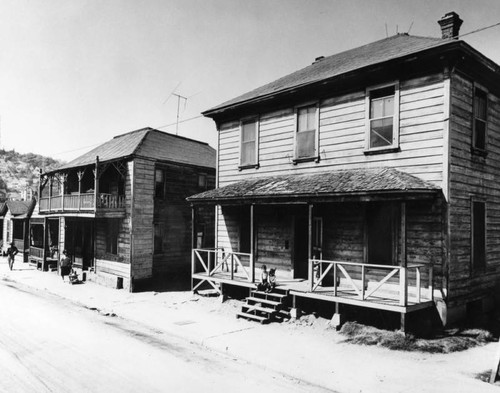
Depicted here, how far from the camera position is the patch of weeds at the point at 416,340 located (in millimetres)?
9641

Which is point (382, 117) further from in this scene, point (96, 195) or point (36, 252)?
point (36, 252)

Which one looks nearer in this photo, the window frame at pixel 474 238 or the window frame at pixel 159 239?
the window frame at pixel 474 238

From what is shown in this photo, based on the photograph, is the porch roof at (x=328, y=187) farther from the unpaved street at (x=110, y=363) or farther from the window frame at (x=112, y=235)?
the window frame at (x=112, y=235)

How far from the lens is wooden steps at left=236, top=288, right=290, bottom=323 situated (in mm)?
12555

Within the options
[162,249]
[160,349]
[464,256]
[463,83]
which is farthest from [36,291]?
[463,83]

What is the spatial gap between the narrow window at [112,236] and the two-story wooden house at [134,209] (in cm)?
5

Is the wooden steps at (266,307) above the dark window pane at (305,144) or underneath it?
underneath

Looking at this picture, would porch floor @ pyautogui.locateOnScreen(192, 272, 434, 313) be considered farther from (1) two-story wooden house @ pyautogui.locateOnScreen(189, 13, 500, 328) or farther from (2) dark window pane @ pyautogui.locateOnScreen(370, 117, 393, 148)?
(2) dark window pane @ pyautogui.locateOnScreen(370, 117, 393, 148)

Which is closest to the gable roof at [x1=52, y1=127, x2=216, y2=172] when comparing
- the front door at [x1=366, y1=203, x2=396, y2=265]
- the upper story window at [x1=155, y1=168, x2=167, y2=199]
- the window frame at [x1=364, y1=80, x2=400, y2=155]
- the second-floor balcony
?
the upper story window at [x1=155, y1=168, x2=167, y2=199]

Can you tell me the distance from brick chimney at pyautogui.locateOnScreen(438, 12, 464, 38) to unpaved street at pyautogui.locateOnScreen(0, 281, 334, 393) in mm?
11423

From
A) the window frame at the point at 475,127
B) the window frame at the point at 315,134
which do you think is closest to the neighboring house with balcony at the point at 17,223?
the window frame at the point at 315,134

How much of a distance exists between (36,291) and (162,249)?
20.5 feet

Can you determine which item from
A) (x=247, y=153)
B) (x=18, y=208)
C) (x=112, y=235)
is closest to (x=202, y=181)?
(x=112, y=235)

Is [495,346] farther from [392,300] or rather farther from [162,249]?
[162,249]
